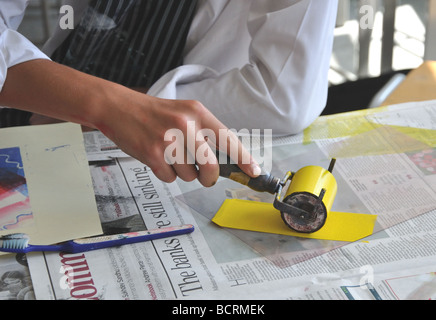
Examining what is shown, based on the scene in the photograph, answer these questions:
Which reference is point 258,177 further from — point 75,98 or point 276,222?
point 75,98

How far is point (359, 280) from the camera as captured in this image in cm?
57

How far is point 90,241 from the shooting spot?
0.62 metres

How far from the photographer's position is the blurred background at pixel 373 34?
1.81m

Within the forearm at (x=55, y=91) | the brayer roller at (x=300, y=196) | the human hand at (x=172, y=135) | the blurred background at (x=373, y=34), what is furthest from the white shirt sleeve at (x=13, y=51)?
the blurred background at (x=373, y=34)

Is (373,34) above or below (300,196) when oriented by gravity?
below

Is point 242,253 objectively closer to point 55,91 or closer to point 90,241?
point 90,241

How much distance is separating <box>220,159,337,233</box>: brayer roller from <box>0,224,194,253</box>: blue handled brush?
0.29 ft

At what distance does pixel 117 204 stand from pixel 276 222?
204 millimetres

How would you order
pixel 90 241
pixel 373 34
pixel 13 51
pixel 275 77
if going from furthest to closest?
pixel 373 34 → pixel 275 77 → pixel 13 51 → pixel 90 241

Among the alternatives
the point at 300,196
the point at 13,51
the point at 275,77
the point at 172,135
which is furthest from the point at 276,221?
the point at 13,51

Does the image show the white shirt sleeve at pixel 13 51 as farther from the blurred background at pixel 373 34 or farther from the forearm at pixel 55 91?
the blurred background at pixel 373 34

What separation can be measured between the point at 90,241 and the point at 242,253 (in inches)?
6.7

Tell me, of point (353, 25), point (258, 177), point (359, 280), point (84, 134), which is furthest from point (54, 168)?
point (353, 25)
